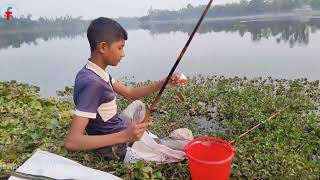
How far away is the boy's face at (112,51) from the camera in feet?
11.2

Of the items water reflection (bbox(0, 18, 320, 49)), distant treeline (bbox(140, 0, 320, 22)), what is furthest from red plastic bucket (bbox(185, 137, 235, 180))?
distant treeline (bbox(140, 0, 320, 22))

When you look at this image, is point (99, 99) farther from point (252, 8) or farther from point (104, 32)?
point (252, 8)

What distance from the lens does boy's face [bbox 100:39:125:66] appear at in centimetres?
341

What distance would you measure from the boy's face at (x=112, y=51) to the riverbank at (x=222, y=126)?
1.22 metres

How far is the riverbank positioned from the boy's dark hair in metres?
1.44

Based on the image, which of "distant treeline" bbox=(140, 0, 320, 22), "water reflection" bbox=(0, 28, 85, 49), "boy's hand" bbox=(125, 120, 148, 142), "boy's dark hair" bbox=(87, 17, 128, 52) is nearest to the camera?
"boy's hand" bbox=(125, 120, 148, 142)

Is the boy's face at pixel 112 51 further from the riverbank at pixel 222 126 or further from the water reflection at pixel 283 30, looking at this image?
the water reflection at pixel 283 30

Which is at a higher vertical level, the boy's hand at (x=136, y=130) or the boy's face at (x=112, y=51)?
the boy's face at (x=112, y=51)

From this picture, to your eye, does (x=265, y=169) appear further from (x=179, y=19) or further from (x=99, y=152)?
(x=179, y=19)

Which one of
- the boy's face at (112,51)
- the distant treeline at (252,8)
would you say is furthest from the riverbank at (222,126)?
the distant treeline at (252,8)

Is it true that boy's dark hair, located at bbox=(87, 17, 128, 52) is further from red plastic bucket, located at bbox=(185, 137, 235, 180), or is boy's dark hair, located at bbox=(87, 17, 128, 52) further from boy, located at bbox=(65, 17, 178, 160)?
red plastic bucket, located at bbox=(185, 137, 235, 180)

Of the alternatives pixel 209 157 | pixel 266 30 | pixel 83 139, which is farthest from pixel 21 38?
pixel 209 157

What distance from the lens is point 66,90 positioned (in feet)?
35.0

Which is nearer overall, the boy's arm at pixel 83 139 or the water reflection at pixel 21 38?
the boy's arm at pixel 83 139
